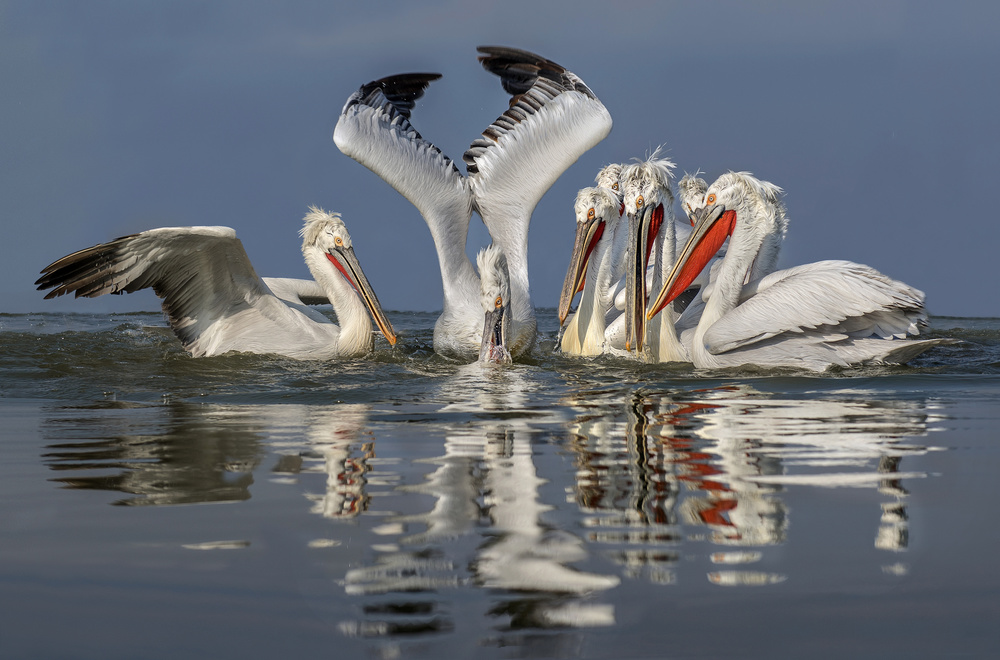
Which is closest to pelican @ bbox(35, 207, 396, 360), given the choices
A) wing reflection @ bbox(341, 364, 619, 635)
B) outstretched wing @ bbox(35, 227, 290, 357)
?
outstretched wing @ bbox(35, 227, 290, 357)

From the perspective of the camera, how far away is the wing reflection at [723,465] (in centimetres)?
235

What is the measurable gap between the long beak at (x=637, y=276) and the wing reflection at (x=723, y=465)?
1688 mm

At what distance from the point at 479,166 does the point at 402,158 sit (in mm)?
659

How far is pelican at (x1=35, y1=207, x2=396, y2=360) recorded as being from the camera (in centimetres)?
671

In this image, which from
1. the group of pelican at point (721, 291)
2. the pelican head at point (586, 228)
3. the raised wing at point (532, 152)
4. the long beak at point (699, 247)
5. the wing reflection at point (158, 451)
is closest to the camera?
the wing reflection at point (158, 451)

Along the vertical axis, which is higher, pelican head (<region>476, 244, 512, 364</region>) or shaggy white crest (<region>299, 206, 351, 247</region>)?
shaggy white crest (<region>299, 206, 351, 247</region>)

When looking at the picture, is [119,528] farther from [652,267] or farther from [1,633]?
[652,267]

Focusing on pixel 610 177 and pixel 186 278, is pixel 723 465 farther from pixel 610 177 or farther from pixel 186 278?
pixel 610 177

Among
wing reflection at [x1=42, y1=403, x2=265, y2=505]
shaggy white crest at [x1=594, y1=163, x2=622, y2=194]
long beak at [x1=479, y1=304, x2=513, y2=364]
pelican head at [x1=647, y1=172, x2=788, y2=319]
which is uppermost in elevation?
shaggy white crest at [x1=594, y1=163, x2=622, y2=194]

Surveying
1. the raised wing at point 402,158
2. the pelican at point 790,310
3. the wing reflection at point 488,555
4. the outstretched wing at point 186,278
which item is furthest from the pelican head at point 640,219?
the wing reflection at point 488,555

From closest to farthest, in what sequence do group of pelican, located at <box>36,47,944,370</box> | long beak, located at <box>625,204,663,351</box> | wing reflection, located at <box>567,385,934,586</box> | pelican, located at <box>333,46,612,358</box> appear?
wing reflection, located at <box>567,385,934,586</box>
group of pelican, located at <box>36,47,944,370</box>
long beak, located at <box>625,204,663,351</box>
pelican, located at <box>333,46,612,358</box>

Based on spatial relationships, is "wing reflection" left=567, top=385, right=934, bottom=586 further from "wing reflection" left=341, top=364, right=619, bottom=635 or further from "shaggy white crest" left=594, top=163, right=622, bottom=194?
"shaggy white crest" left=594, top=163, right=622, bottom=194

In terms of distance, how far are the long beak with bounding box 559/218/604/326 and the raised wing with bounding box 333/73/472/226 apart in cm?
87

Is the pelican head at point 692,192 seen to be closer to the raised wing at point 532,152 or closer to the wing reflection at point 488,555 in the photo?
the raised wing at point 532,152
